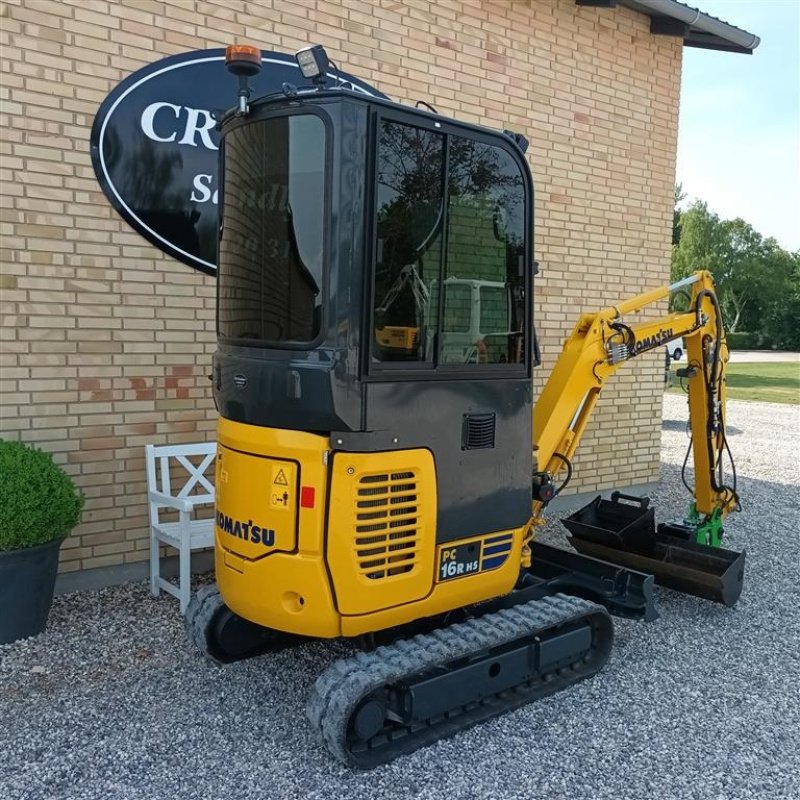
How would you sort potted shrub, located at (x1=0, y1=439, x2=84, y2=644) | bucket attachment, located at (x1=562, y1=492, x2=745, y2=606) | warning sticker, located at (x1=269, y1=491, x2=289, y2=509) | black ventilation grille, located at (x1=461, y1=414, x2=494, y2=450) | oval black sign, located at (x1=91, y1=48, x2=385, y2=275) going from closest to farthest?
1. warning sticker, located at (x1=269, y1=491, x2=289, y2=509)
2. black ventilation grille, located at (x1=461, y1=414, x2=494, y2=450)
3. potted shrub, located at (x1=0, y1=439, x2=84, y2=644)
4. bucket attachment, located at (x1=562, y1=492, x2=745, y2=606)
5. oval black sign, located at (x1=91, y1=48, x2=385, y2=275)

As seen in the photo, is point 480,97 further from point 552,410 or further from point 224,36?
point 552,410

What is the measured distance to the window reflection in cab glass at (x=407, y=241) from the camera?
3.09m

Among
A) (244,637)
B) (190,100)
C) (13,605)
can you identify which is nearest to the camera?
(244,637)

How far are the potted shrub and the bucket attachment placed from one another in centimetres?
327

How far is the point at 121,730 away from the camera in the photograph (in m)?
3.46

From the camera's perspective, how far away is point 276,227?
3146 mm

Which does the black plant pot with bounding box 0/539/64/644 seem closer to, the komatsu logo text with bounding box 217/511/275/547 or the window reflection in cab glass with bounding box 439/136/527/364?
the komatsu logo text with bounding box 217/511/275/547

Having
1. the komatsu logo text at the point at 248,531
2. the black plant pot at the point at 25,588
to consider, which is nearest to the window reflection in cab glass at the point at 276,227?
the komatsu logo text at the point at 248,531

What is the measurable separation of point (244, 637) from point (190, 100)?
3.48 metres

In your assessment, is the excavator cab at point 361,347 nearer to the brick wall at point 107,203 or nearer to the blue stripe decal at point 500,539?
the blue stripe decal at point 500,539

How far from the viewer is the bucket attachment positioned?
4.79 meters

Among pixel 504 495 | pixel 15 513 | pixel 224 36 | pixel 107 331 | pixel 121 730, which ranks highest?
pixel 224 36

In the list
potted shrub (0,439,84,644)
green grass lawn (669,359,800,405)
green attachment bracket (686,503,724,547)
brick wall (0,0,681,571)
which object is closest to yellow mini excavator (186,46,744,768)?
potted shrub (0,439,84,644)

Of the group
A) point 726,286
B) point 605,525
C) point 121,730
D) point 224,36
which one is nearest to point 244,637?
point 121,730
